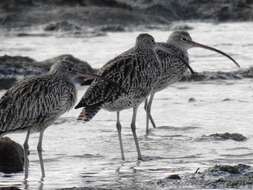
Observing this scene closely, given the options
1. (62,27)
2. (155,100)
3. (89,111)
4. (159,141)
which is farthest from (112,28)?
(89,111)

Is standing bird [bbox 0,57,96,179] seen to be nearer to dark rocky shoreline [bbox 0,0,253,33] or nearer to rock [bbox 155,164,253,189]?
rock [bbox 155,164,253,189]

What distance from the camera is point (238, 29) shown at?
26422mm

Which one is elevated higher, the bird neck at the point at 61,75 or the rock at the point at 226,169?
the bird neck at the point at 61,75

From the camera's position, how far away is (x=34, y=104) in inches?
442

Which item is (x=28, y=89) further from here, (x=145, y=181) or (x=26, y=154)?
(x=145, y=181)

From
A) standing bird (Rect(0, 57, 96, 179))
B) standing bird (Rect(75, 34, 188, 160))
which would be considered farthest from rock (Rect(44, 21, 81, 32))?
standing bird (Rect(0, 57, 96, 179))

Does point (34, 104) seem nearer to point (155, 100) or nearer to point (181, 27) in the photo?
point (155, 100)

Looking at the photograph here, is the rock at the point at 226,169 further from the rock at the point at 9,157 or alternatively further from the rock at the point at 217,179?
the rock at the point at 9,157

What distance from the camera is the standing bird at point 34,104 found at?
1110 cm

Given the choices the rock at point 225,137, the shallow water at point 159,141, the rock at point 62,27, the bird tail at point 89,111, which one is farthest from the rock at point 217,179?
the rock at point 62,27

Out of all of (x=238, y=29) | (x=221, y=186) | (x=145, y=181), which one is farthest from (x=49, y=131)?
(x=238, y=29)

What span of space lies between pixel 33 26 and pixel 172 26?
397 centimetres

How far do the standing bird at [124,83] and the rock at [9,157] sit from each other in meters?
1.22

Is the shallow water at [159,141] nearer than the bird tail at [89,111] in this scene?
Yes
